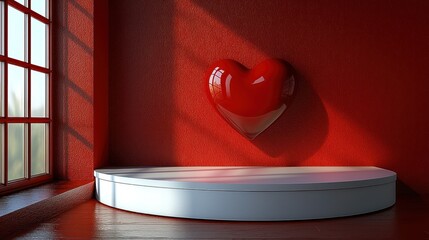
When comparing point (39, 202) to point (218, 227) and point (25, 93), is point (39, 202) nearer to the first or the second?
point (25, 93)

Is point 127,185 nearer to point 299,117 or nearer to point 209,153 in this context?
point 209,153

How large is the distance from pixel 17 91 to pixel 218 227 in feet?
5.06

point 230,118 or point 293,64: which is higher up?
point 293,64

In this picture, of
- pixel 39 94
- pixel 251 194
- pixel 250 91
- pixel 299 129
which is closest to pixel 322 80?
pixel 299 129

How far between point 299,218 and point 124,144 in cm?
165

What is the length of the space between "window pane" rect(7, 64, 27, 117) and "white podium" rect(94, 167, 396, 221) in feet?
2.32

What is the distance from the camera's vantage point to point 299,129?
13.4 feet

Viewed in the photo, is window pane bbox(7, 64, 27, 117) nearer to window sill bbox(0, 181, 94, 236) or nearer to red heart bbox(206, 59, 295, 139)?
window sill bbox(0, 181, 94, 236)

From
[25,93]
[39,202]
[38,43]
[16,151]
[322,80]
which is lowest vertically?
[39,202]

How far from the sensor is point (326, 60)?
13.5 ft

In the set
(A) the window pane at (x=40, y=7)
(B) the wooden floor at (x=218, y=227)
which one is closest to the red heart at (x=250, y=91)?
(B) the wooden floor at (x=218, y=227)

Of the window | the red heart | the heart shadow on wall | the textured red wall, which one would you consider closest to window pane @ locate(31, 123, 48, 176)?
the window

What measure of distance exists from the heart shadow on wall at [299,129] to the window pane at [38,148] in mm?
1592

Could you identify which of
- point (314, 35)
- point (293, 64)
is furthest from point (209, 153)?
point (314, 35)
